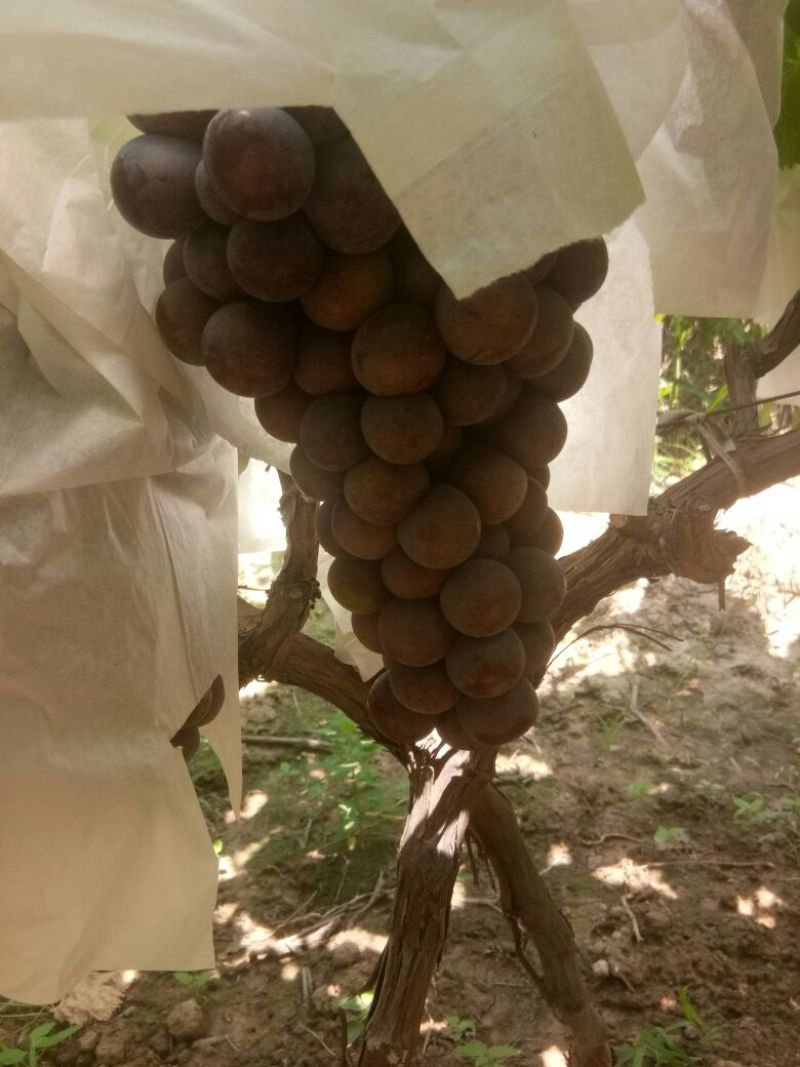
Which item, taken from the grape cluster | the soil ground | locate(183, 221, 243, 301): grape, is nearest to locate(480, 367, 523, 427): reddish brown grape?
the grape cluster

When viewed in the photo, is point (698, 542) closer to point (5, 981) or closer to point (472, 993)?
point (5, 981)

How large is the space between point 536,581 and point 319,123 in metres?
0.37

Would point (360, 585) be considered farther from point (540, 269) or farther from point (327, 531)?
point (540, 269)

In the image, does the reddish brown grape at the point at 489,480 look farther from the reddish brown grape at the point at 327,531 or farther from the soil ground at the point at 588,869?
the soil ground at the point at 588,869

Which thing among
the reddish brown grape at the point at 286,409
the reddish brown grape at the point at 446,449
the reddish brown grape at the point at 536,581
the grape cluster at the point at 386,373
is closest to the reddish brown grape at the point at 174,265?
the grape cluster at the point at 386,373

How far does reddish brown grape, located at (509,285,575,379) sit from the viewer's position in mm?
648

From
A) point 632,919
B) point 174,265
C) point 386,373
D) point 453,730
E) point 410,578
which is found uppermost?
point 174,265

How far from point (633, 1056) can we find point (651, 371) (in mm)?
1167

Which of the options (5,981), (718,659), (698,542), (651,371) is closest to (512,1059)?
(698,542)

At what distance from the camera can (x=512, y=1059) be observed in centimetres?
157

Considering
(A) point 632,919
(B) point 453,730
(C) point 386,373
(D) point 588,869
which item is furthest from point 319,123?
(D) point 588,869

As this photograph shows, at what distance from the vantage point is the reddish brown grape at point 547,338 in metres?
0.65

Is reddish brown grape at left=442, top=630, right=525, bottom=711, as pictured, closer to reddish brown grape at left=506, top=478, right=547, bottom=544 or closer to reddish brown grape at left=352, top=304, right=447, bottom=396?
reddish brown grape at left=506, top=478, right=547, bottom=544

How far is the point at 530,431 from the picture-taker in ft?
2.34
